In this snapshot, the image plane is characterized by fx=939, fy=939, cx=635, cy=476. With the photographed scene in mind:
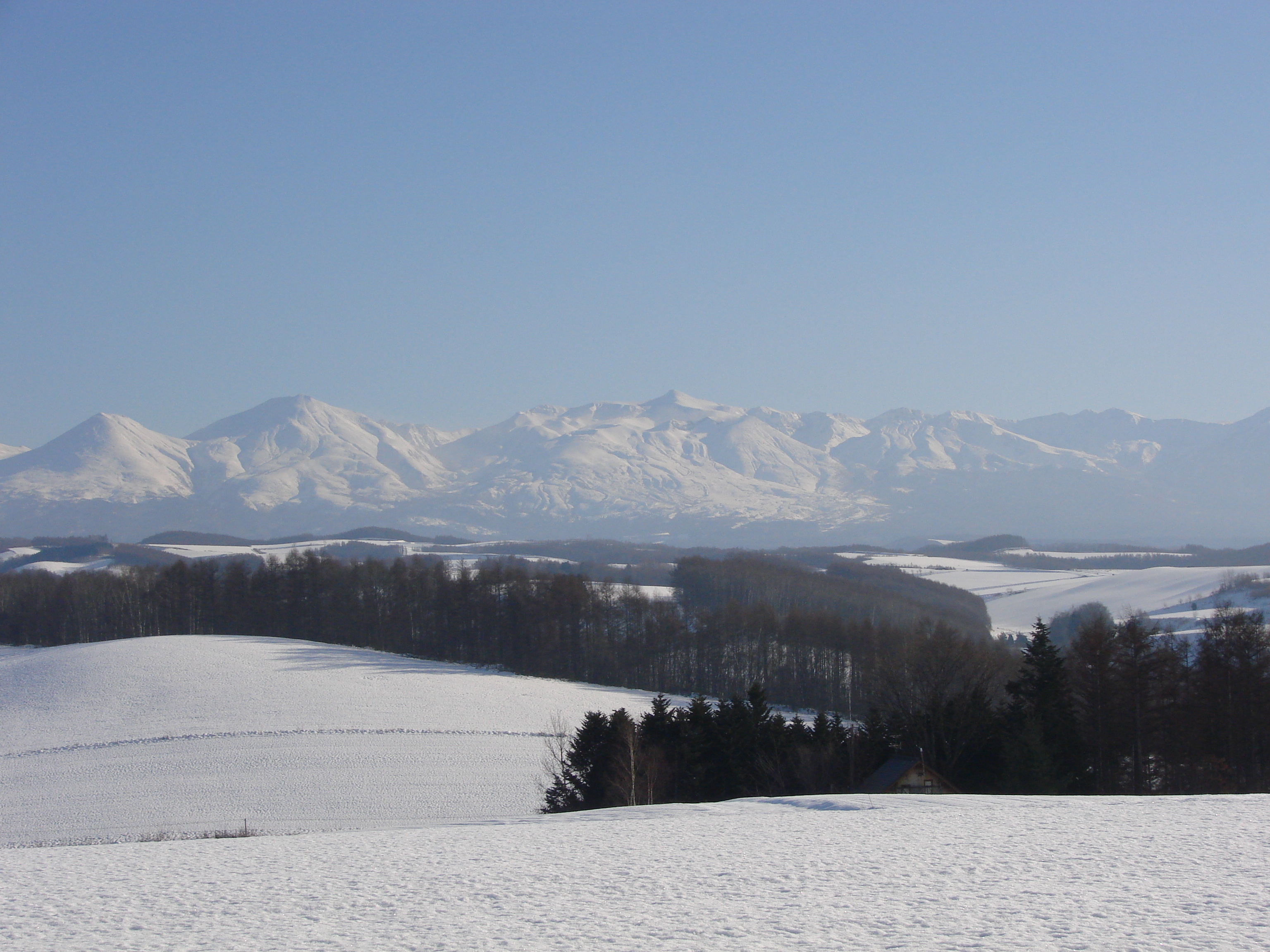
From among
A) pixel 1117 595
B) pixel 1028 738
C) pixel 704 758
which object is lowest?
pixel 1117 595

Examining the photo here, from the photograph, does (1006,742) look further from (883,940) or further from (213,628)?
(213,628)

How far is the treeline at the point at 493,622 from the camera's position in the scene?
76.6 m

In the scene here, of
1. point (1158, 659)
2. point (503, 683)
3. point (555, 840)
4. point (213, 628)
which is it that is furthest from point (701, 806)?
point (213, 628)

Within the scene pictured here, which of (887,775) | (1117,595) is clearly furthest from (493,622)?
(1117,595)

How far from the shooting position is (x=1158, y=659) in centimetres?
3350

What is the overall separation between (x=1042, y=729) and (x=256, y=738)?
119ft

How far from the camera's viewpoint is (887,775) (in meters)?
31.7

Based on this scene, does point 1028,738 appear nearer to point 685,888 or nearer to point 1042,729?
point 1042,729

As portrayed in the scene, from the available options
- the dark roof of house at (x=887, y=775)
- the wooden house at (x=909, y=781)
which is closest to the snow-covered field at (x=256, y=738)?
the dark roof of house at (x=887, y=775)

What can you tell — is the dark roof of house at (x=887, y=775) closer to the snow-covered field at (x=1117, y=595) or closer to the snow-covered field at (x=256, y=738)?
the snow-covered field at (x=256, y=738)

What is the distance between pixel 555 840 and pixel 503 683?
50619 mm

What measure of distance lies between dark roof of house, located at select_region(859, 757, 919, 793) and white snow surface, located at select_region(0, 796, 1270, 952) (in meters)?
12.6

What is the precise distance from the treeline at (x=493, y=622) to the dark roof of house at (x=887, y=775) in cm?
3176

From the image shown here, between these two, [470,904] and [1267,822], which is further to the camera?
[1267,822]
